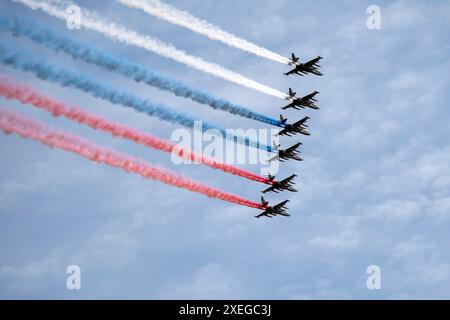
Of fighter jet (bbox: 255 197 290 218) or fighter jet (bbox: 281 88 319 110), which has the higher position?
fighter jet (bbox: 281 88 319 110)

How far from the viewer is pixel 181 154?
59.5m

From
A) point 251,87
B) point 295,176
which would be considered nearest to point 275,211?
point 295,176

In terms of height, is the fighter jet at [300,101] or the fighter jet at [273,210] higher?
the fighter jet at [300,101]

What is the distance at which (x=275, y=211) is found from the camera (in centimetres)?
7219

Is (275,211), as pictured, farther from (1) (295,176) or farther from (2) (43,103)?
(2) (43,103)
